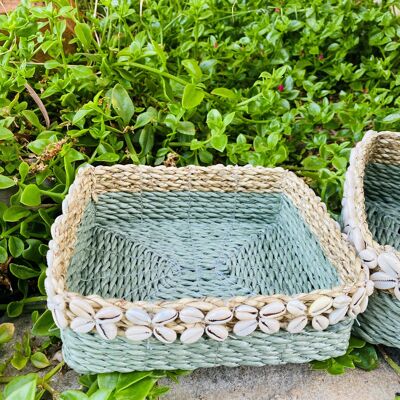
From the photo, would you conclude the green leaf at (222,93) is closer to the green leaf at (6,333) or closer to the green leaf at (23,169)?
the green leaf at (23,169)

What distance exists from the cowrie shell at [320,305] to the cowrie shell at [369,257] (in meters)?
0.10

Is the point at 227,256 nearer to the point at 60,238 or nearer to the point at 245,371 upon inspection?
the point at 245,371

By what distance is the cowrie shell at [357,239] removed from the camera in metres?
0.76

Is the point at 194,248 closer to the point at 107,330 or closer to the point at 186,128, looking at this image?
the point at 186,128

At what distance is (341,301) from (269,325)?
10 centimetres

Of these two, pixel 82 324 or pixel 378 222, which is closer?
pixel 82 324

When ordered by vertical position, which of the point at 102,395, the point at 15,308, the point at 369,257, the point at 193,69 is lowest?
the point at 15,308

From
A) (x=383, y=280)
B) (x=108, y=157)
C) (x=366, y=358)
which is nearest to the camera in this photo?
(x=383, y=280)

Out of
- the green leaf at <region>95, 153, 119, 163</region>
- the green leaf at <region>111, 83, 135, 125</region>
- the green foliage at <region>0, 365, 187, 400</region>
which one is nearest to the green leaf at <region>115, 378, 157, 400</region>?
the green foliage at <region>0, 365, 187, 400</region>

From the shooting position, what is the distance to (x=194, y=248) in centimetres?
97

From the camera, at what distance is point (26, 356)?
0.82m

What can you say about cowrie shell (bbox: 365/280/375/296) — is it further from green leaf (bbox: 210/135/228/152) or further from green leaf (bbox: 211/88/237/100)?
green leaf (bbox: 211/88/237/100)

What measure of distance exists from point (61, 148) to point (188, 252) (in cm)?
30

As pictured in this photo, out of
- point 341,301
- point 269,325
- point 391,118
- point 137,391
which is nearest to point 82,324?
point 137,391
